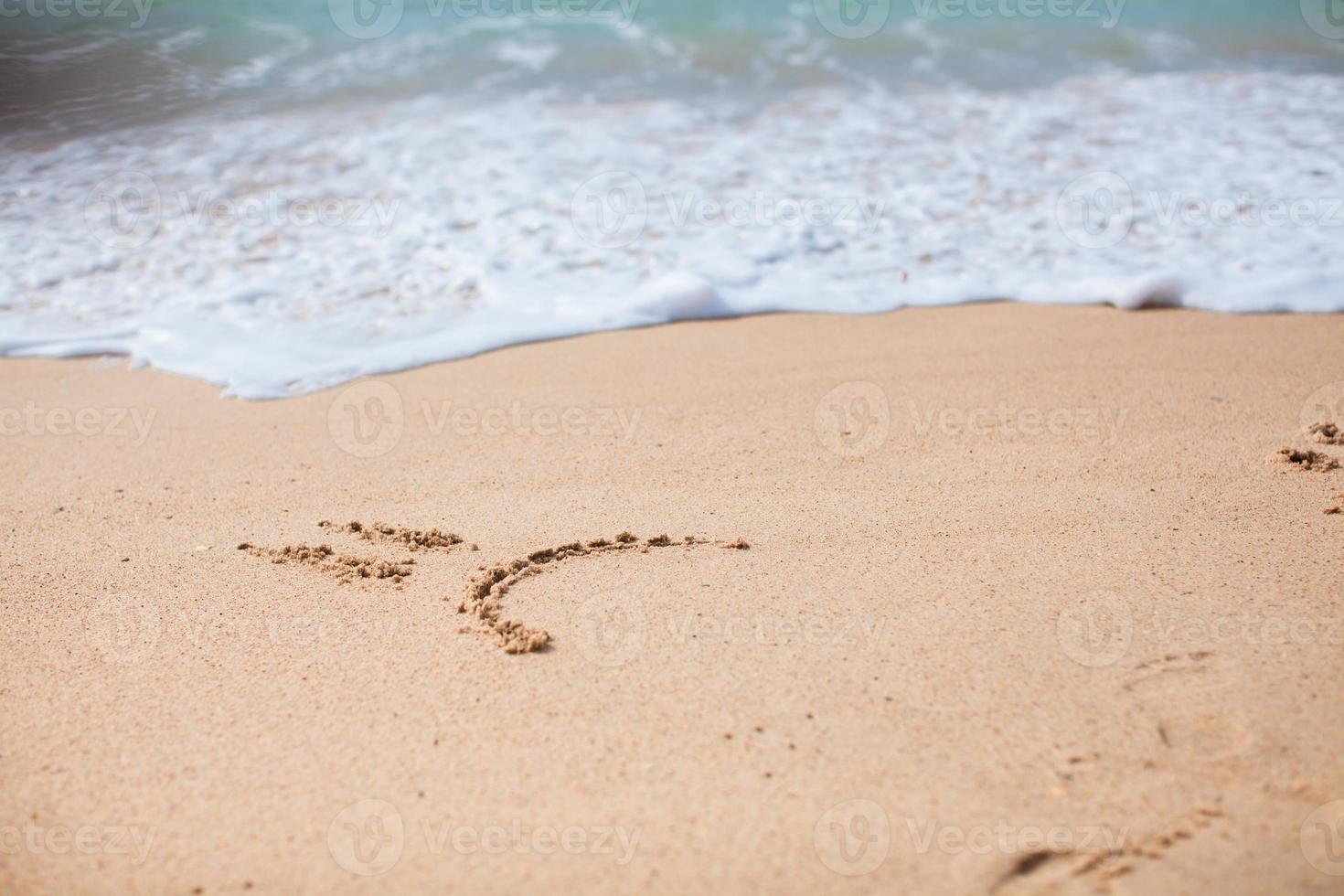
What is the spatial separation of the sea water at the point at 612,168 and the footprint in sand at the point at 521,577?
161 centimetres

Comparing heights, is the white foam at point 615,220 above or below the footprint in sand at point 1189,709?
above

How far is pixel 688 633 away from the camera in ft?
7.00

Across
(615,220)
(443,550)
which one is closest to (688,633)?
(443,550)

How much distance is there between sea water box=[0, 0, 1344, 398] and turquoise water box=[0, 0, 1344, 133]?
0.04 metres

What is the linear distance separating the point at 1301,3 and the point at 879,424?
29.7 ft

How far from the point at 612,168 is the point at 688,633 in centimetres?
417

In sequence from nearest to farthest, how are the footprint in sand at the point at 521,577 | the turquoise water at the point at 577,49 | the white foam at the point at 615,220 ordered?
1. the footprint in sand at the point at 521,577
2. the white foam at the point at 615,220
3. the turquoise water at the point at 577,49

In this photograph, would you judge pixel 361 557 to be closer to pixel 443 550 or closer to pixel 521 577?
pixel 443 550

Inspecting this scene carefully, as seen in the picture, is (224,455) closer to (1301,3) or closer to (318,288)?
(318,288)

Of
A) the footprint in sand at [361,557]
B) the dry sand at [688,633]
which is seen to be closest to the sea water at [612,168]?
the dry sand at [688,633]

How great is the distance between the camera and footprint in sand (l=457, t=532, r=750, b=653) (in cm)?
211

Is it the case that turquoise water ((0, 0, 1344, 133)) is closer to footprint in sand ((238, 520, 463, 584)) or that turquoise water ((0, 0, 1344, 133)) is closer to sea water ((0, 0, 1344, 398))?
sea water ((0, 0, 1344, 398))

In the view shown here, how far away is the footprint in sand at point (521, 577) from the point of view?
2.11 metres

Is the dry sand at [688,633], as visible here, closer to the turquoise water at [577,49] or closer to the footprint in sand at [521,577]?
the footprint in sand at [521,577]
